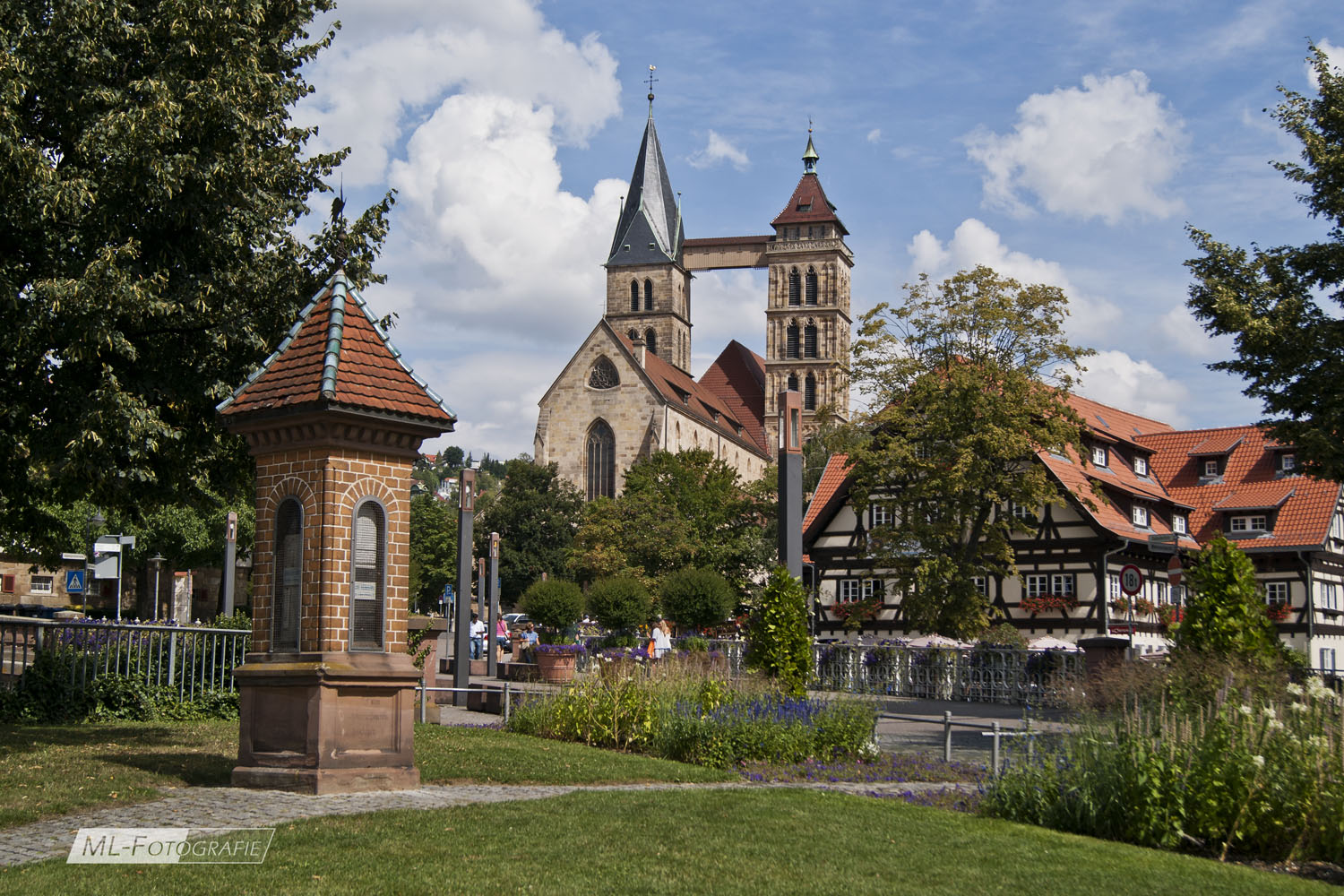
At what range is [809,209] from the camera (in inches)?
4473

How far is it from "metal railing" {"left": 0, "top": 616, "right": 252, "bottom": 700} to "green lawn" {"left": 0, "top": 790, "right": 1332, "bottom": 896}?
880 cm

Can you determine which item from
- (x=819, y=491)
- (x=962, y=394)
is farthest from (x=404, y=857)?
(x=819, y=491)

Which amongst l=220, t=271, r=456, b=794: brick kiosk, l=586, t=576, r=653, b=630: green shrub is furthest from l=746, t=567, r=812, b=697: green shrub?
l=586, t=576, r=653, b=630: green shrub

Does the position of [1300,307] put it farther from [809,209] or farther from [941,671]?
[809,209]

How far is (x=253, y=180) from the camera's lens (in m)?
15.1

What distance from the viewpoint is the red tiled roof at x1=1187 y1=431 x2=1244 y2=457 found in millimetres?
47156

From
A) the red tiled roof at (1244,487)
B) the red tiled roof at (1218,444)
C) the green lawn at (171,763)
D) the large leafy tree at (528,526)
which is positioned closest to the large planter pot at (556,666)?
the green lawn at (171,763)

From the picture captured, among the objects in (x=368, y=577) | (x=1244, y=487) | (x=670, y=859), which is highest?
(x=1244, y=487)

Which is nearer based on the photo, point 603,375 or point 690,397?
point 603,375

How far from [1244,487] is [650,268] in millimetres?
74582

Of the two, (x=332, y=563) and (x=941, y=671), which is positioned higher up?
(x=332, y=563)

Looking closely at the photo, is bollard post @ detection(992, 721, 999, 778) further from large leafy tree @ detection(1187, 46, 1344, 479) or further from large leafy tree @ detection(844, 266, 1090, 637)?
large leafy tree @ detection(844, 266, 1090, 637)

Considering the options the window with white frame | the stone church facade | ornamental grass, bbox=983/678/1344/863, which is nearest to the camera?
ornamental grass, bbox=983/678/1344/863

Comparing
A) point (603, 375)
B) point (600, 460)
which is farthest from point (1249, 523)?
point (603, 375)
